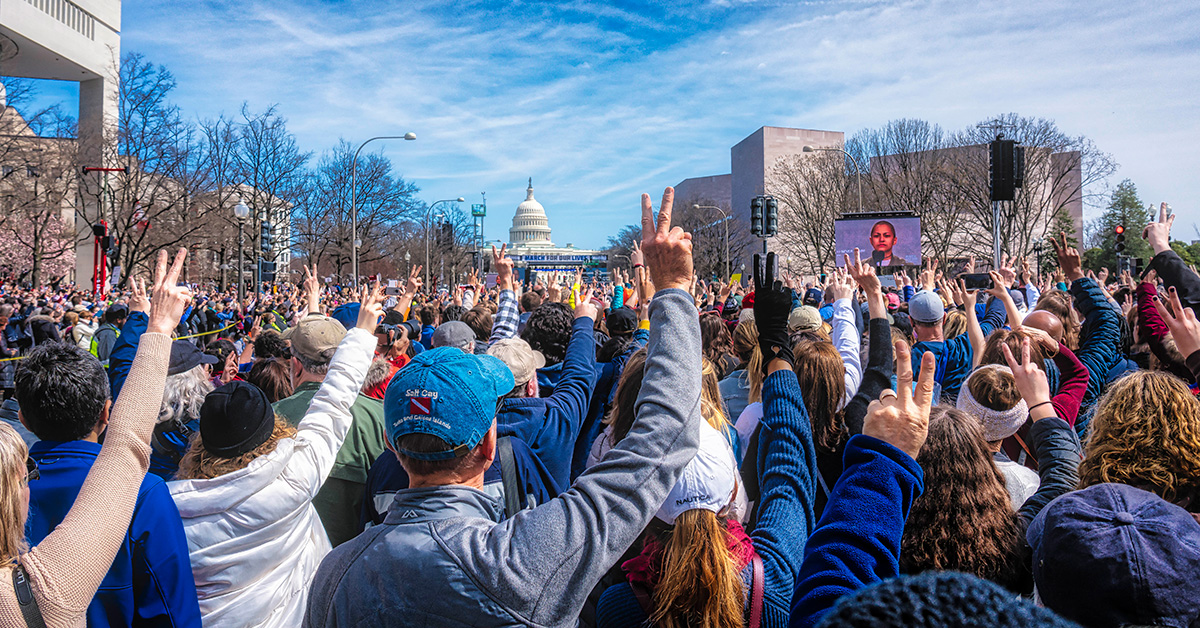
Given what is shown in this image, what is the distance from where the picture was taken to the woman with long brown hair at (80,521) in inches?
67.7

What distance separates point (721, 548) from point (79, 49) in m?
51.0

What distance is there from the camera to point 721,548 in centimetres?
208

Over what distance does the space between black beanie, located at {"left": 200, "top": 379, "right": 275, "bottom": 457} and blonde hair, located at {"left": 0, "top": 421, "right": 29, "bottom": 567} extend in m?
0.86

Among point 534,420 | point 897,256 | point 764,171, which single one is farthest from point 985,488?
point 764,171

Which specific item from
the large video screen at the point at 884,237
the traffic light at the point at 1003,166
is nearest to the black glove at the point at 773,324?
the traffic light at the point at 1003,166

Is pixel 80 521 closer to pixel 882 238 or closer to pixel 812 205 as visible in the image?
pixel 882 238

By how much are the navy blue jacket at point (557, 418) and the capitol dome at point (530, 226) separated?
160 m

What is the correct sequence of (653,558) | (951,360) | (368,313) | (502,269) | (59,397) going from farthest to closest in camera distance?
(502,269) → (951,360) → (368,313) → (59,397) → (653,558)

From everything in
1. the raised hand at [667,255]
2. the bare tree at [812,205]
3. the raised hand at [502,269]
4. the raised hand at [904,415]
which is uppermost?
the bare tree at [812,205]

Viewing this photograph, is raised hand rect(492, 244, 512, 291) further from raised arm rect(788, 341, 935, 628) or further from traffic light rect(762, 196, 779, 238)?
traffic light rect(762, 196, 779, 238)

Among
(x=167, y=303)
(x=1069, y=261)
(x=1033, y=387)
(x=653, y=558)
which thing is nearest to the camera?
(x=653, y=558)

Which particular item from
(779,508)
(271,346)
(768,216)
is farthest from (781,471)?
(768,216)

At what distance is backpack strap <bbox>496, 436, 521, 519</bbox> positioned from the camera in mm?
2766

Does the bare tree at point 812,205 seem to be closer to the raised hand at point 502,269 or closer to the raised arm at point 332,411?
the raised hand at point 502,269
